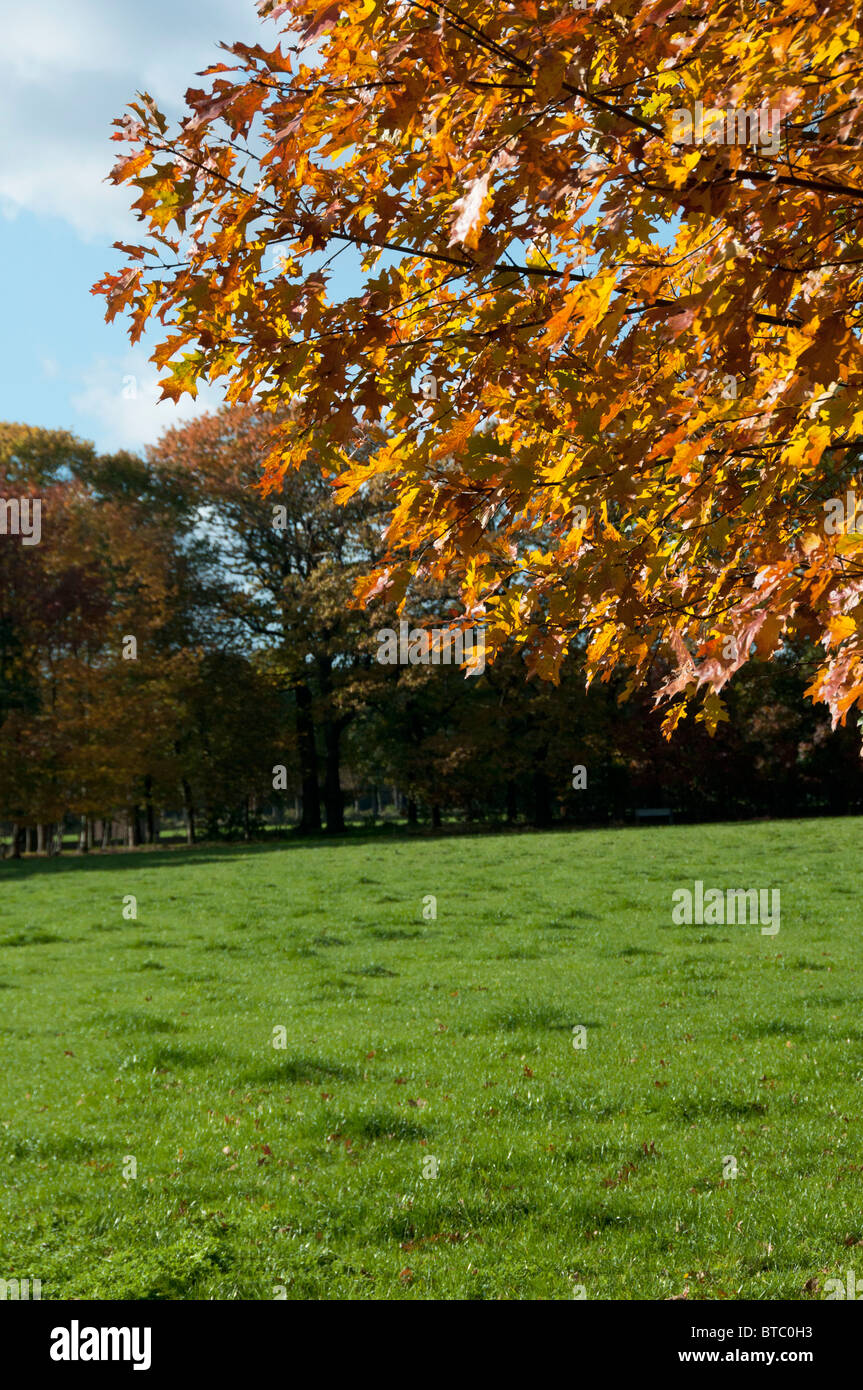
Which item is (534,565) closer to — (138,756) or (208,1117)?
(208,1117)

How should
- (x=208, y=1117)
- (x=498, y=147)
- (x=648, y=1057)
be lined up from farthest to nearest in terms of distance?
1. (x=648, y=1057)
2. (x=208, y=1117)
3. (x=498, y=147)

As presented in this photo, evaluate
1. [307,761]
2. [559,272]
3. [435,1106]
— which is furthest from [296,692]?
[559,272]

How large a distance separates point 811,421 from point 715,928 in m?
10.5

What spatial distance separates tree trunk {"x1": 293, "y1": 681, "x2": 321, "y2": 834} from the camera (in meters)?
38.5

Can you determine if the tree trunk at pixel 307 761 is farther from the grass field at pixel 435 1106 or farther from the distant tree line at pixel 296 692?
the grass field at pixel 435 1106

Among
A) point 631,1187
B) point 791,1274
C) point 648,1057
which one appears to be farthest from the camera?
point 648,1057

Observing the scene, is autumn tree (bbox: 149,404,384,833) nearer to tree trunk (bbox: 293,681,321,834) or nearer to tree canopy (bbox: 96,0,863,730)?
tree trunk (bbox: 293,681,321,834)

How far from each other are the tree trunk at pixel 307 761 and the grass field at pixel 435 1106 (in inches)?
954

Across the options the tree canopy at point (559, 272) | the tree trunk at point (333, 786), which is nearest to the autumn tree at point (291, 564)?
the tree trunk at point (333, 786)

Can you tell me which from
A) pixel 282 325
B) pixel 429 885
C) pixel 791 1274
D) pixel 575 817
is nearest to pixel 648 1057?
pixel 791 1274

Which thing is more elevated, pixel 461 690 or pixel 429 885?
pixel 461 690

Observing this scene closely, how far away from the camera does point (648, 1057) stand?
7703 millimetres

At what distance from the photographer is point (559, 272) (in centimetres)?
364

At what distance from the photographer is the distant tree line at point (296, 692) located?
33.5m
